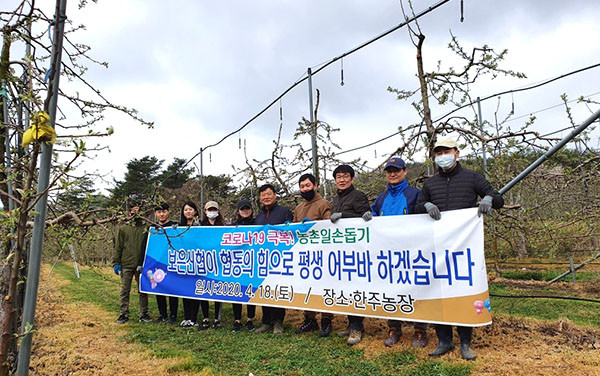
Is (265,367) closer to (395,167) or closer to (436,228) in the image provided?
(436,228)

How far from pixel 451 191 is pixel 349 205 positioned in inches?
42.3

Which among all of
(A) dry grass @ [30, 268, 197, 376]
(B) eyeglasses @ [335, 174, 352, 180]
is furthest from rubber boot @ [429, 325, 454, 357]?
(A) dry grass @ [30, 268, 197, 376]

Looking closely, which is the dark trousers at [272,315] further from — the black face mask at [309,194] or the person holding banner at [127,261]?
the person holding banner at [127,261]

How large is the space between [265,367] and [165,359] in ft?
3.40

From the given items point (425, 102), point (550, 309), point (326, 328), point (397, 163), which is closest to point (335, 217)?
A: point (397, 163)

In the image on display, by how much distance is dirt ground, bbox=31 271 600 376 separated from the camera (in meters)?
3.00

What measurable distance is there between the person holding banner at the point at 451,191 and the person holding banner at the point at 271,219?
1729mm

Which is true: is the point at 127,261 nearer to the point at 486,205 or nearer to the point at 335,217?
the point at 335,217

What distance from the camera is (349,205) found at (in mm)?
4082

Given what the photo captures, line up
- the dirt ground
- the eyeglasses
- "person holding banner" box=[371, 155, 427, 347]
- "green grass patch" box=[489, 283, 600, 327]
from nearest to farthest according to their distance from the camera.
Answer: the dirt ground → "person holding banner" box=[371, 155, 427, 347] → the eyeglasses → "green grass patch" box=[489, 283, 600, 327]

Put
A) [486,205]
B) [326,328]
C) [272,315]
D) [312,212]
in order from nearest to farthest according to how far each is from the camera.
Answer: [486,205], [326,328], [312,212], [272,315]

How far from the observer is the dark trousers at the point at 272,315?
14.9 feet

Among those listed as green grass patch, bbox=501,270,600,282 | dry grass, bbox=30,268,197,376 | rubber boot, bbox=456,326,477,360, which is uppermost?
rubber boot, bbox=456,326,477,360

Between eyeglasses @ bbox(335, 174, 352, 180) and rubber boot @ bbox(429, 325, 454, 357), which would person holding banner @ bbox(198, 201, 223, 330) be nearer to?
eyeglasses @ bbox(335, 174, 352, 180)
